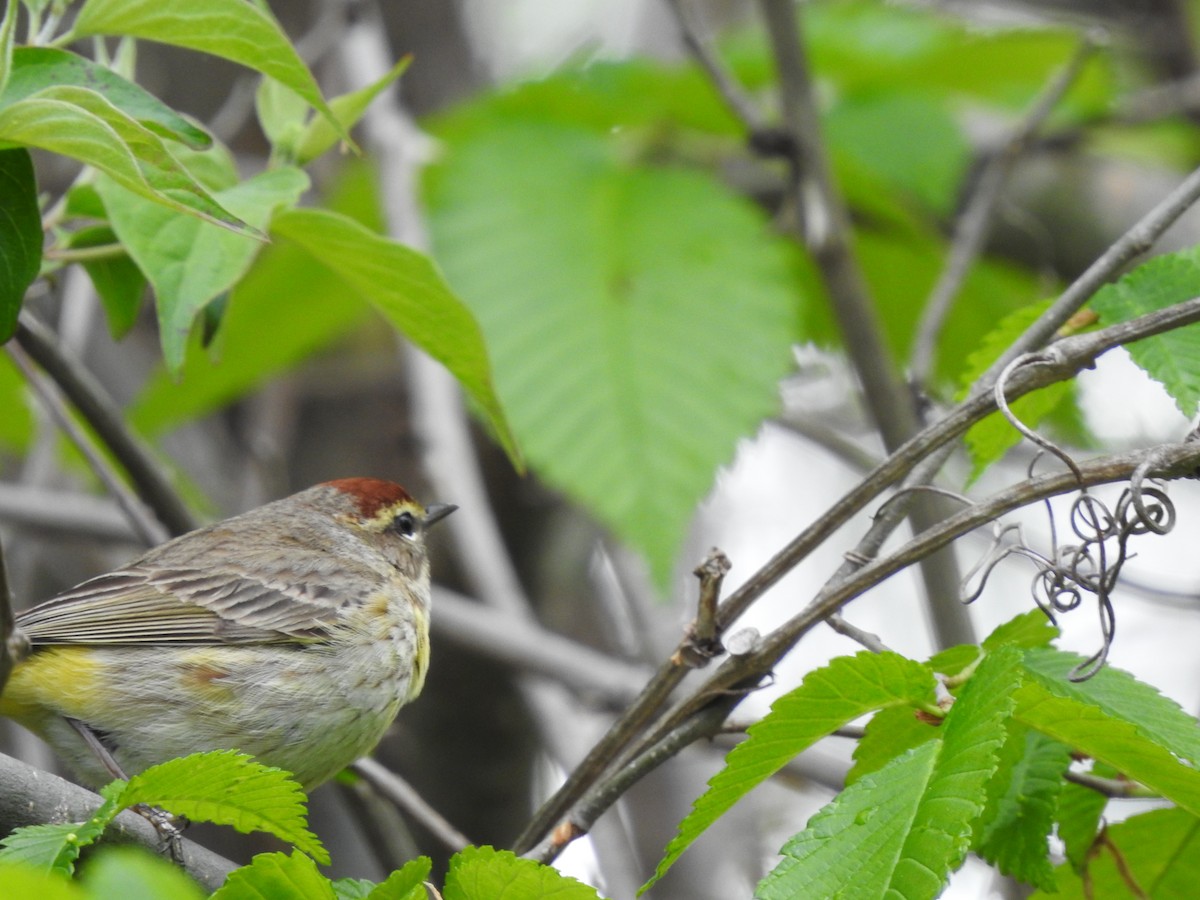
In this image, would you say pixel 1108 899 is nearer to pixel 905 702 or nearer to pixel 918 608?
pixel 905 702

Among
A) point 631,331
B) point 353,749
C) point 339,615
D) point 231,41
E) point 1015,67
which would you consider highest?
point 1015,67

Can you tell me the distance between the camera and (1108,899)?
2.49 metres

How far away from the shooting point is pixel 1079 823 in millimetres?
2514

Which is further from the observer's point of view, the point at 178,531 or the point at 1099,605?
the point at 178,531

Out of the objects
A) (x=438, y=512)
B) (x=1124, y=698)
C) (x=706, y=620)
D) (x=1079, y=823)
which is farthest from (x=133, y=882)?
(x=438, y=512)

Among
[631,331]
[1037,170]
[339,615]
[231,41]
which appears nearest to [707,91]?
[631,331]

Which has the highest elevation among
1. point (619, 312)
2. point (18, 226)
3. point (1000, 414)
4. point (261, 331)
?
point (619, 312)

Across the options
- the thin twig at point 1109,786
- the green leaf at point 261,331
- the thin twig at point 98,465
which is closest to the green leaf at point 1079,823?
the thin twig at point 1109,786

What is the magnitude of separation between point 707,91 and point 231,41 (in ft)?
11.6

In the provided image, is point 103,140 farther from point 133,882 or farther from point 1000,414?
point 1000,414

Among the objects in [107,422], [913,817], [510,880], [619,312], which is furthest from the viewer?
[619,312]

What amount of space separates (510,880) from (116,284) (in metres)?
1.67

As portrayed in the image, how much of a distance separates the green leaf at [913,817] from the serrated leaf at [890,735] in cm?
25

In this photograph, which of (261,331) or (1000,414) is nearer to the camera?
(1000,414)
